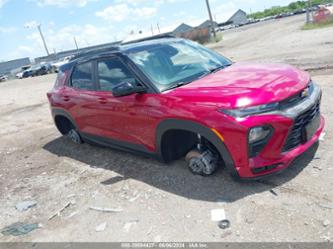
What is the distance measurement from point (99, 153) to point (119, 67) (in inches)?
74.2

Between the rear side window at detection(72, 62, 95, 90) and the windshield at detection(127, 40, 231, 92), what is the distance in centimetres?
97

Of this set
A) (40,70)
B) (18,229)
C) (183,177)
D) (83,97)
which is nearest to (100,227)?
(18,229)

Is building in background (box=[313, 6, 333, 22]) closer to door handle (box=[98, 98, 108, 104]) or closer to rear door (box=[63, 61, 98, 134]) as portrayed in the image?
rear door (box=[63, 61, 98, 134])

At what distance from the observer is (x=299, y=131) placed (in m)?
3.58

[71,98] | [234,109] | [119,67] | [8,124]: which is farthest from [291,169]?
[8,124]

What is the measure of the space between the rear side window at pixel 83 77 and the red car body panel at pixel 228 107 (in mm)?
483

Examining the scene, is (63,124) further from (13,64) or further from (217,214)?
(13,64)

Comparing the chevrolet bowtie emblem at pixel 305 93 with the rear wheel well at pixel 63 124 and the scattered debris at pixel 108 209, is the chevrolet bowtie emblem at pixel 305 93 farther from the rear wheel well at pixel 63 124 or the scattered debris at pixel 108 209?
the rear wheel well at pixel 63 124

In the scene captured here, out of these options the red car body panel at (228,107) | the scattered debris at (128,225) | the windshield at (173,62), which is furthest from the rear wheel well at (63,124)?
the scattered debris at (128,225)

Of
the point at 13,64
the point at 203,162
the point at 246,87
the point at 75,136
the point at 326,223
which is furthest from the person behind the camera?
the point at 13,64

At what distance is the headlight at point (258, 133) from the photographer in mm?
3330

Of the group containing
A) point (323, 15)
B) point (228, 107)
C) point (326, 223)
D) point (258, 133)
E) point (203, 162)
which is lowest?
point (326, 223)

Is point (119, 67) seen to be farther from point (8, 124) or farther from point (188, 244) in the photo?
point (8, 124)

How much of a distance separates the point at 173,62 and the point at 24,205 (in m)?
2.80
